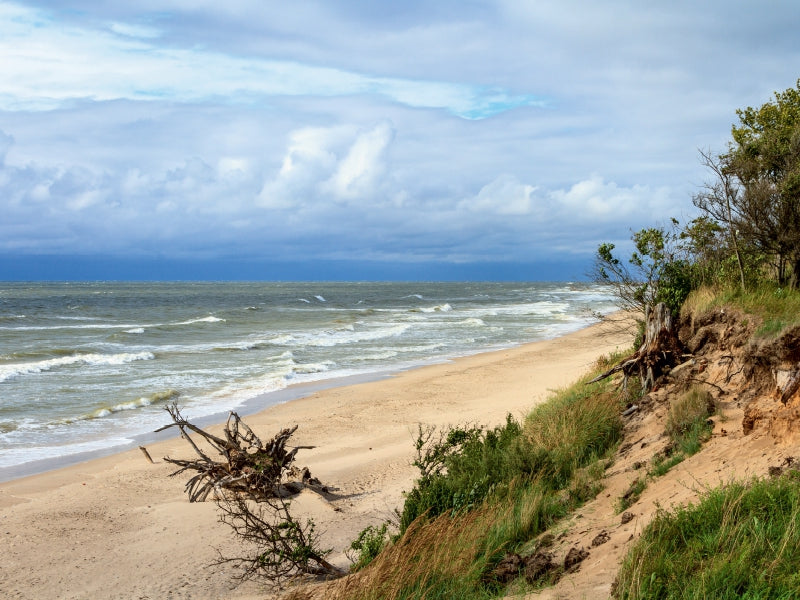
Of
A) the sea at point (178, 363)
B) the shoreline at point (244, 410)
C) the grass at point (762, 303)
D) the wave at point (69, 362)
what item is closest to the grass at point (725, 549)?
the grass at point (762, 303)

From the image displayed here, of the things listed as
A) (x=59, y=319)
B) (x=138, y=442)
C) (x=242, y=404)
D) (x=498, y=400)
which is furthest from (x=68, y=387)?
(x=59, y=319)

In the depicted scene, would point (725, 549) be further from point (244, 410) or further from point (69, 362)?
point (69, 362)

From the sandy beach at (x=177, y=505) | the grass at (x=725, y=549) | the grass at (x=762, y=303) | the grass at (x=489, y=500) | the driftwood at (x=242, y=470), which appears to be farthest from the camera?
the driftwood at (x=242, y=470)

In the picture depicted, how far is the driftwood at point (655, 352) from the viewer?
9.50 meters

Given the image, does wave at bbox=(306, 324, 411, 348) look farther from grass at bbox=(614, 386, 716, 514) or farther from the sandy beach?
grass at bbox=(614, 386, 716, 514)

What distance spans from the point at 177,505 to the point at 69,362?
18.5 m

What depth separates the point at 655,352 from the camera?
377 inches

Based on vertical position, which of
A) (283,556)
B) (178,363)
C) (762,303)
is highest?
(762,303)

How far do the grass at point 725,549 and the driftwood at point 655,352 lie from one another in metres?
4.33

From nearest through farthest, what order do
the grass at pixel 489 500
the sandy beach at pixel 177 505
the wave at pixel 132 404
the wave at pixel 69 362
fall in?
the grass at pixel 489 500
the sandy beach at pixel 177 505
the wave at pixel 132 404
the wave at pixel 69 362

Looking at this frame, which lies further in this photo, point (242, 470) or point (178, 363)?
point (178, 363)

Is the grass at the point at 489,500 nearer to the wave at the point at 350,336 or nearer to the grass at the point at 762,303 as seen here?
the grass at the point at 762,303

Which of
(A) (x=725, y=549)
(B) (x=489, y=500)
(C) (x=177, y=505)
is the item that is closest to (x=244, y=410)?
(C) (x=177, y=505)

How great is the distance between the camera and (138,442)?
13.9 m
